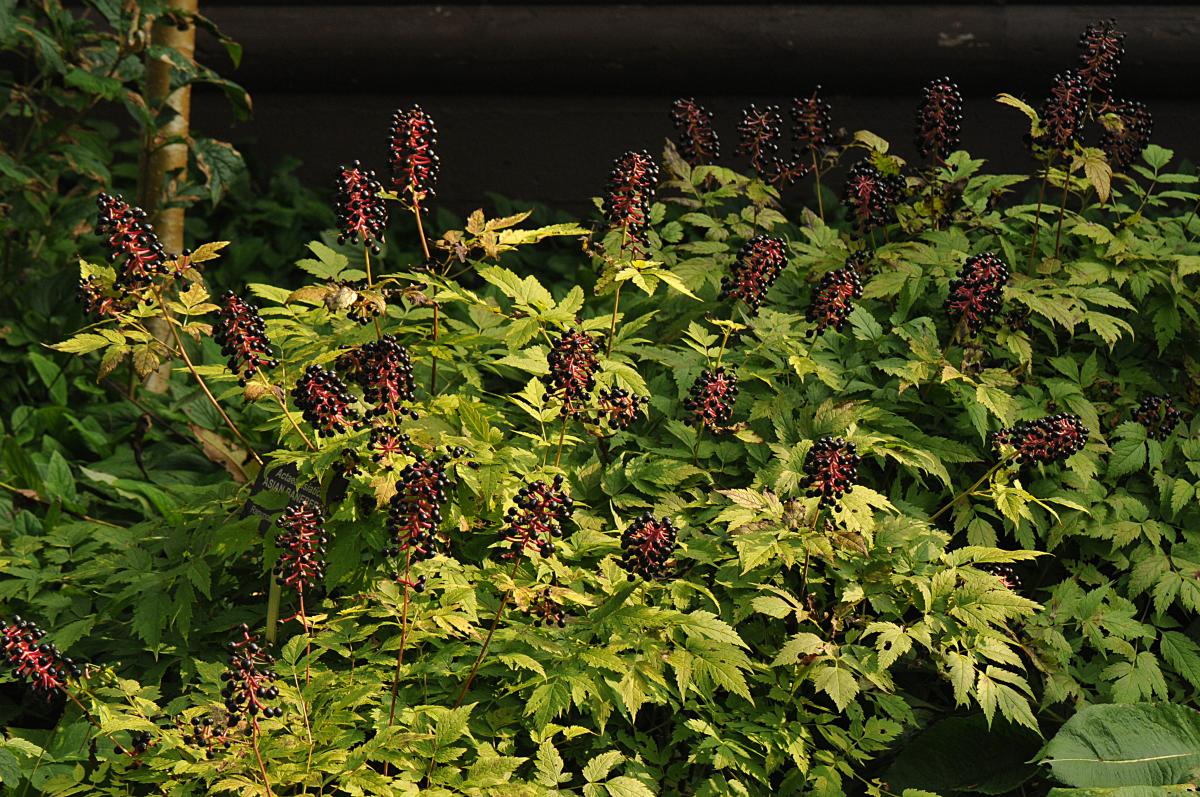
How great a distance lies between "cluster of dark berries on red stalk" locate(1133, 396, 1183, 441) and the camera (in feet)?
12.0

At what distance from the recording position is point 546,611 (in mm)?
3012

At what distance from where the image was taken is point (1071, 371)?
375 cm

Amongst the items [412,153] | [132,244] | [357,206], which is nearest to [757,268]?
[412,153]

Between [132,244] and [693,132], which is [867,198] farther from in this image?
[132,244]

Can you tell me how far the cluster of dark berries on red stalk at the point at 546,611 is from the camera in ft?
9.78

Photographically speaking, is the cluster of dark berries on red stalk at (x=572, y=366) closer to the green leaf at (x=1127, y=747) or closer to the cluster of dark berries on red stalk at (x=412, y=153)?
the cluster of dark berries on red stalk at (x=412, y=153)

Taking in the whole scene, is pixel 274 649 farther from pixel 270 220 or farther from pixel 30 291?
pixel 270 220

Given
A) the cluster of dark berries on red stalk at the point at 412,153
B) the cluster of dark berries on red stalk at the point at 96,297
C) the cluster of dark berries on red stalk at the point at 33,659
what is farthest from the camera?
the cluster of dark berries on red stalk at the point at 412,153

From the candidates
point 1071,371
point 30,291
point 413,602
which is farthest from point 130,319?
point 30,291

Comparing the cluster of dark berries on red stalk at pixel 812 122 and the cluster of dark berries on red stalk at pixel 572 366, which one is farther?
the cluster of dark berries on red stalk at pixel 812 122

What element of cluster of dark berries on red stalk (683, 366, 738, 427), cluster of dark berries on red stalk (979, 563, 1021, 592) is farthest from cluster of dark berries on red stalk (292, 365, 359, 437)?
cluster of dark berries on red stalk (979, 563, 1021, 592)

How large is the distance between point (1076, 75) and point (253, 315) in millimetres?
2365

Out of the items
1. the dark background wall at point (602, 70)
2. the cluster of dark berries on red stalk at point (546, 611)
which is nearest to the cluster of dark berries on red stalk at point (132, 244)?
the cluster of dark berries on red stalk at point (546, 611)

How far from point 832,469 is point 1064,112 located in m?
1.40
